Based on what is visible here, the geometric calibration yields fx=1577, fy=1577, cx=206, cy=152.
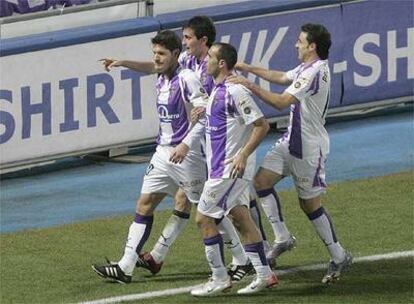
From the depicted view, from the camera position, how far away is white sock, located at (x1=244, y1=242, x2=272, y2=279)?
12.0 metres

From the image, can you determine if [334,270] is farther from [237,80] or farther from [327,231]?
[237,80]

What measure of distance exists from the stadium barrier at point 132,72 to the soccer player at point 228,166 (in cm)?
440

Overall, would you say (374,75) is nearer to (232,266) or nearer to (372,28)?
(372,28)

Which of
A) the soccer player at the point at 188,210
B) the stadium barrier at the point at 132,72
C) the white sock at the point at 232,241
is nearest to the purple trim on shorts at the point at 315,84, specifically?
the soccer player at the point at 188,210

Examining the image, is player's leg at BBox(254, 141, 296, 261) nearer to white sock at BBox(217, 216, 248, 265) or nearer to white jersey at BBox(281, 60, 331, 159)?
white jersey at BBox(281, 60, 331, 159)

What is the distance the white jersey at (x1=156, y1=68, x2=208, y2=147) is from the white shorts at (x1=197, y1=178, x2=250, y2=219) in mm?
628

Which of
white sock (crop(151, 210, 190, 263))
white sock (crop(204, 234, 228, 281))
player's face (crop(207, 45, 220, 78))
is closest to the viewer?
player's face (crop(207, 45, 220, 78))

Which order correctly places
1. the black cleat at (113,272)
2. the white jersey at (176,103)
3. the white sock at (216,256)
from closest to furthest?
the white sock at (216,256)
the white jersey at (176,103)
the black cleat at (113,272)

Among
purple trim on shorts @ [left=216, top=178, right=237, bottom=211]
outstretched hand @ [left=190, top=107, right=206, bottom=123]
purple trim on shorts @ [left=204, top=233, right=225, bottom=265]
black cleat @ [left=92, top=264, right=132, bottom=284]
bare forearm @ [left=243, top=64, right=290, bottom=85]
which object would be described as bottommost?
black cleat @ [left=92, top=264, right=132, bottom=284]

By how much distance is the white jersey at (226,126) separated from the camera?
38.9 feet

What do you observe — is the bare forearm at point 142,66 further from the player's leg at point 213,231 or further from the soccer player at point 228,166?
the player's leg at point 213,231

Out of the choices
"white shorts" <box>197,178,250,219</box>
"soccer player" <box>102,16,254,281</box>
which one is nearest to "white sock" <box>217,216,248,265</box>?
"soccer player" <box>102,16,254,281</box>

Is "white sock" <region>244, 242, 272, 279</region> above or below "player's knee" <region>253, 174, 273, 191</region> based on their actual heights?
below

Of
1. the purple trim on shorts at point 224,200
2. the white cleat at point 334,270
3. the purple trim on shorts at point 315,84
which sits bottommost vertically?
the white cleat at point 334,270
